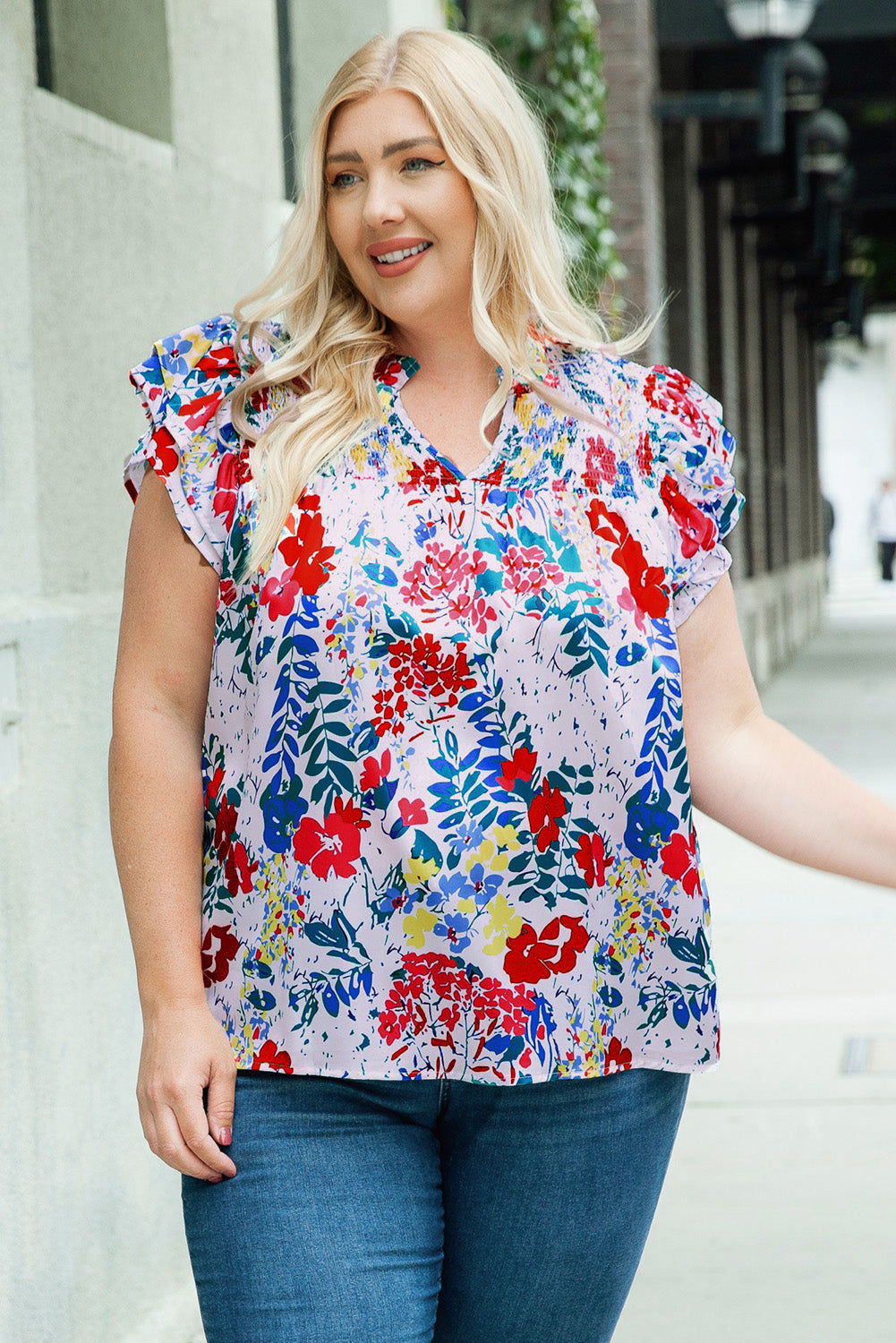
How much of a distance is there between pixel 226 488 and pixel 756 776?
2.24 feet

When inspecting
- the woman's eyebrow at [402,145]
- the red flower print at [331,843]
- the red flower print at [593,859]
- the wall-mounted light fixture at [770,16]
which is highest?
the wall-mounted light fixture at [770,16]

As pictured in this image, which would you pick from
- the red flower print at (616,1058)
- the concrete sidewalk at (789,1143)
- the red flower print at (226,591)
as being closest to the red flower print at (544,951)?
the red flower print at (616,1058)

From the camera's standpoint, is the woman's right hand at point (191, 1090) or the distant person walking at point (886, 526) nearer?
the woman's right hand at point (191, 1090)

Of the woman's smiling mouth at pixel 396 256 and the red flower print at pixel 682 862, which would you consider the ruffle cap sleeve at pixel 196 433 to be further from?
the red flower print at pixel 682 862

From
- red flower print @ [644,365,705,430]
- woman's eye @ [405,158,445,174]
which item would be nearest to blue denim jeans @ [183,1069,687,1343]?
red flower print @ [644,365,705,430]

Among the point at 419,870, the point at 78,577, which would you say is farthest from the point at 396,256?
the point at 78,577

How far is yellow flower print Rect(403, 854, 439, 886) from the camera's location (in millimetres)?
1779

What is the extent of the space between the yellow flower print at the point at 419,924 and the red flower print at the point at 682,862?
0.27 m

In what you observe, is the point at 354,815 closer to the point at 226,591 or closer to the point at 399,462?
the point at 226,591

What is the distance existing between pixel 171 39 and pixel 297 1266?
239 centimetres

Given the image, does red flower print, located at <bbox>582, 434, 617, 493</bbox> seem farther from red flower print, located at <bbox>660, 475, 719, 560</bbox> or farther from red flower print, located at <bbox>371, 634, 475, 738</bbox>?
red flower print, located at <bbox>371, 634, 475, 738</bbox>

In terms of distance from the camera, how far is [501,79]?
6.51 feet

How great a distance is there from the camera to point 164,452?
187 centimetres

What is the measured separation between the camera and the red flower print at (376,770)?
1.78m
